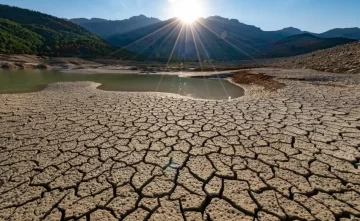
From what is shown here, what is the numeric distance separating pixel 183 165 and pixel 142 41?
319 ft

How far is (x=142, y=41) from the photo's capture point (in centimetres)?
9381

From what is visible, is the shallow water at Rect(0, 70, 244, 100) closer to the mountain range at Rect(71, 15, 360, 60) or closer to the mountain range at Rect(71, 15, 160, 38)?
the mountain range at Rect(71, 15, 360, 60)

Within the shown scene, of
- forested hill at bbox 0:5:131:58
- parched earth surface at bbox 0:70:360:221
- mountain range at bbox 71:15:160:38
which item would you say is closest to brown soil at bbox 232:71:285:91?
parched earth surface at bbox 0:70:360:221

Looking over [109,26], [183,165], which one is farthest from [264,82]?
[109,26]

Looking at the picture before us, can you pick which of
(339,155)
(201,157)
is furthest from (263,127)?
(201,157)

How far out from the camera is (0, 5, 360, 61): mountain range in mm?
49344

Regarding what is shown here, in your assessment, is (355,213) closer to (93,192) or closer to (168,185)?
(168,185)

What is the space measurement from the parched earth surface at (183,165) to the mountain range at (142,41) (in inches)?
1654

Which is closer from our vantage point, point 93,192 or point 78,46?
point 93,192

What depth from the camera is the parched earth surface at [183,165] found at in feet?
7.38

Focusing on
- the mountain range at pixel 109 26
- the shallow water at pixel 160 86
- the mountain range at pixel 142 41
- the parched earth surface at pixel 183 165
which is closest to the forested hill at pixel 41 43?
the mountain range at pixel 142 41

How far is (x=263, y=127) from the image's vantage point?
439 centimetres

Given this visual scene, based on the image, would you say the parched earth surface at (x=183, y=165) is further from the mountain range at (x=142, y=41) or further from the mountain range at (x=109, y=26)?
the mountain range at (x=109, y=26)

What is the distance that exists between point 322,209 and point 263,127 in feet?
7.65
